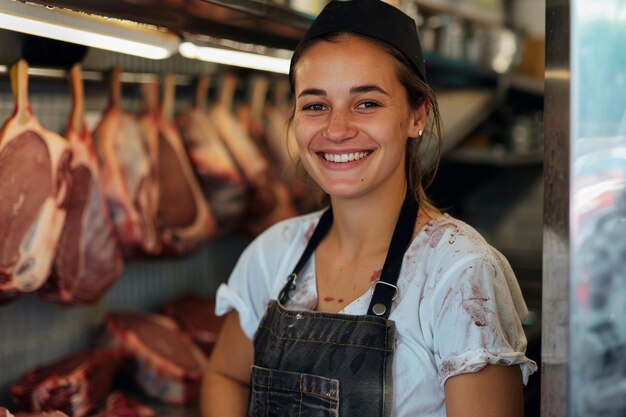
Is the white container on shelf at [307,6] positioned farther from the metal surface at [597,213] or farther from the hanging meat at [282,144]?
the metal surface at [597,213]

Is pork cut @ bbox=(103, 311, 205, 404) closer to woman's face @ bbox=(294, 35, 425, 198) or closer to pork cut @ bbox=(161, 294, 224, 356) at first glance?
pork cut @ bbox=(161, 294, 224, 356)

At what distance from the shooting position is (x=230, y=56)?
8.07 ft

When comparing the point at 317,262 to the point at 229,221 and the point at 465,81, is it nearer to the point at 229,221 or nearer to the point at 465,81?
the point at 229,221

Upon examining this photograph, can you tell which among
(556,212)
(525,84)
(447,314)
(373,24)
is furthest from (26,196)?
(525,84)

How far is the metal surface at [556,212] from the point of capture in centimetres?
106

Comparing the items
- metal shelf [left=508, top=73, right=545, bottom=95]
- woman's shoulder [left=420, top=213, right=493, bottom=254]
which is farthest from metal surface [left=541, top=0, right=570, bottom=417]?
metal shelf [left=508, top=73, right=545, bottom=95]

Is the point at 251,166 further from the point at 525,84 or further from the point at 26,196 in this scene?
the point at 525,84

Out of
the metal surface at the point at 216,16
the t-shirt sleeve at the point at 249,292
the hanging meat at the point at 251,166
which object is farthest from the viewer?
the hanging meat at the point at 251,166

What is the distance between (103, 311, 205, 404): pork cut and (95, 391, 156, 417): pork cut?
12cm

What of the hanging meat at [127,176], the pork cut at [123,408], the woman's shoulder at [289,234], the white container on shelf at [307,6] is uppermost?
the white container on shelf at [307,6]

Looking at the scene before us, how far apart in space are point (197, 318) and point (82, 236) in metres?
0.71

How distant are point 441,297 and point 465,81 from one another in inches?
108

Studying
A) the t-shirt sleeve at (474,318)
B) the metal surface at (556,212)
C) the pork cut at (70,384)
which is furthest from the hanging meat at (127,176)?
the metal surface at (556,212)

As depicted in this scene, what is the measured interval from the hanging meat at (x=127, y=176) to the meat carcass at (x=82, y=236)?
93mm
